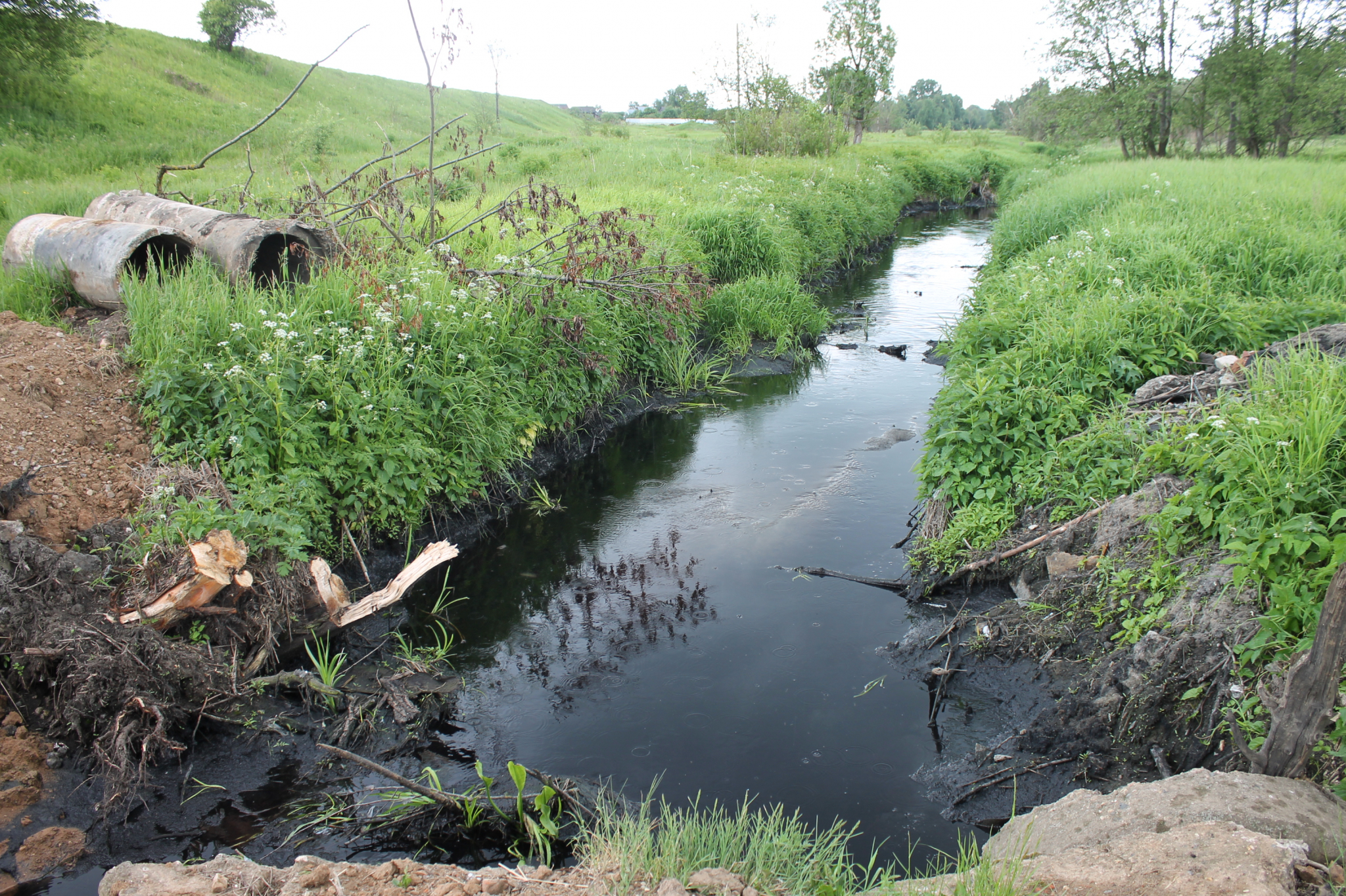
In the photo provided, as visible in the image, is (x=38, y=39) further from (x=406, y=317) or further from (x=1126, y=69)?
(x=1126, y=69)

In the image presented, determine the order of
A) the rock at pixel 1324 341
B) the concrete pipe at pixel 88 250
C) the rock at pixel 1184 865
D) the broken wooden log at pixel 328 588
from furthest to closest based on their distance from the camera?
the concrete pipe at pixel 88 250 → the rock at pixel 1324 341 → the broken wooden log at pixel 328 588 → the rock at pixel 1184 865

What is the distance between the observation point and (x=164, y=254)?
709cm

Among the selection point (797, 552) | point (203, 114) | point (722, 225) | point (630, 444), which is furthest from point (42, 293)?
point (203, 114)

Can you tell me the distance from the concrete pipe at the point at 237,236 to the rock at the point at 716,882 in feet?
18.3

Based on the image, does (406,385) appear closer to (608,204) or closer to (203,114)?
(608,204)

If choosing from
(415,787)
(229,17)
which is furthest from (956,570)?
(229,17)

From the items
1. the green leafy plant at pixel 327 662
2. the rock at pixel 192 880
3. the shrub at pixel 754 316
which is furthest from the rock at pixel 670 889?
the shrub at pixel 754 316

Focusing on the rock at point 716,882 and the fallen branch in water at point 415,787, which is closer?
the rock at point 716,882

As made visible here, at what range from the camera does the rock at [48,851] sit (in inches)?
119

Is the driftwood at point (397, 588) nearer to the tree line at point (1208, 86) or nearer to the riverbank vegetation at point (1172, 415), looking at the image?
the riverbank vegetation at point (1172, 415)

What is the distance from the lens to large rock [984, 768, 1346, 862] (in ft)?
7.58

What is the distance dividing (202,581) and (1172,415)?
5.66 m

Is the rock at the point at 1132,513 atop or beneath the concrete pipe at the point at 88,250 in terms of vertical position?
beneath

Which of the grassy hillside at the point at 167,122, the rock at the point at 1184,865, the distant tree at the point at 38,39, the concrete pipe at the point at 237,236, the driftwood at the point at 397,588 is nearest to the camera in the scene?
the rock at the point at 1184,865
